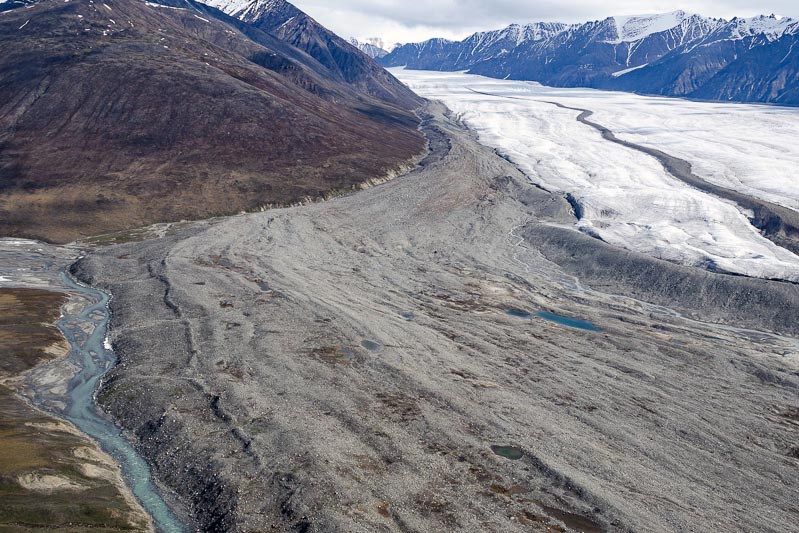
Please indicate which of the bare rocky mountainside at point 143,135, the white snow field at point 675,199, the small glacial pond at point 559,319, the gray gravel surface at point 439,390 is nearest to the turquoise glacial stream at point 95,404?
the gray gravel surface at point 439,390

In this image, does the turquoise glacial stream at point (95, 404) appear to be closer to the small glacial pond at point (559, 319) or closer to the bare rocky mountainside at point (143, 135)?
the bare rocky mountainside at point (143, 135)

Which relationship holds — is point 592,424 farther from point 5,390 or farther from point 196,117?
point 196,117

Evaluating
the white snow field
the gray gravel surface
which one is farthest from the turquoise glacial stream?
the white snow field

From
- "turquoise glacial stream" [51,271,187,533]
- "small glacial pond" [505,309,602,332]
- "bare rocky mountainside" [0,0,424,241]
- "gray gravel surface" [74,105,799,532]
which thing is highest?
"bare rocky mountainside" [0,0,424,241]

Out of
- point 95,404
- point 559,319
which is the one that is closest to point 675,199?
point 559,319

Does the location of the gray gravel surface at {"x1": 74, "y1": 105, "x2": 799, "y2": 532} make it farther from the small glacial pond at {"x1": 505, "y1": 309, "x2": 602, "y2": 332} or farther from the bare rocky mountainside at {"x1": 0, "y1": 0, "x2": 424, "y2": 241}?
the bare rocky mountainside at {"x1": 0, "y1": 0, "x2": 424, "y2": 241}

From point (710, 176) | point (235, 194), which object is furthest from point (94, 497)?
point (710, 176)
